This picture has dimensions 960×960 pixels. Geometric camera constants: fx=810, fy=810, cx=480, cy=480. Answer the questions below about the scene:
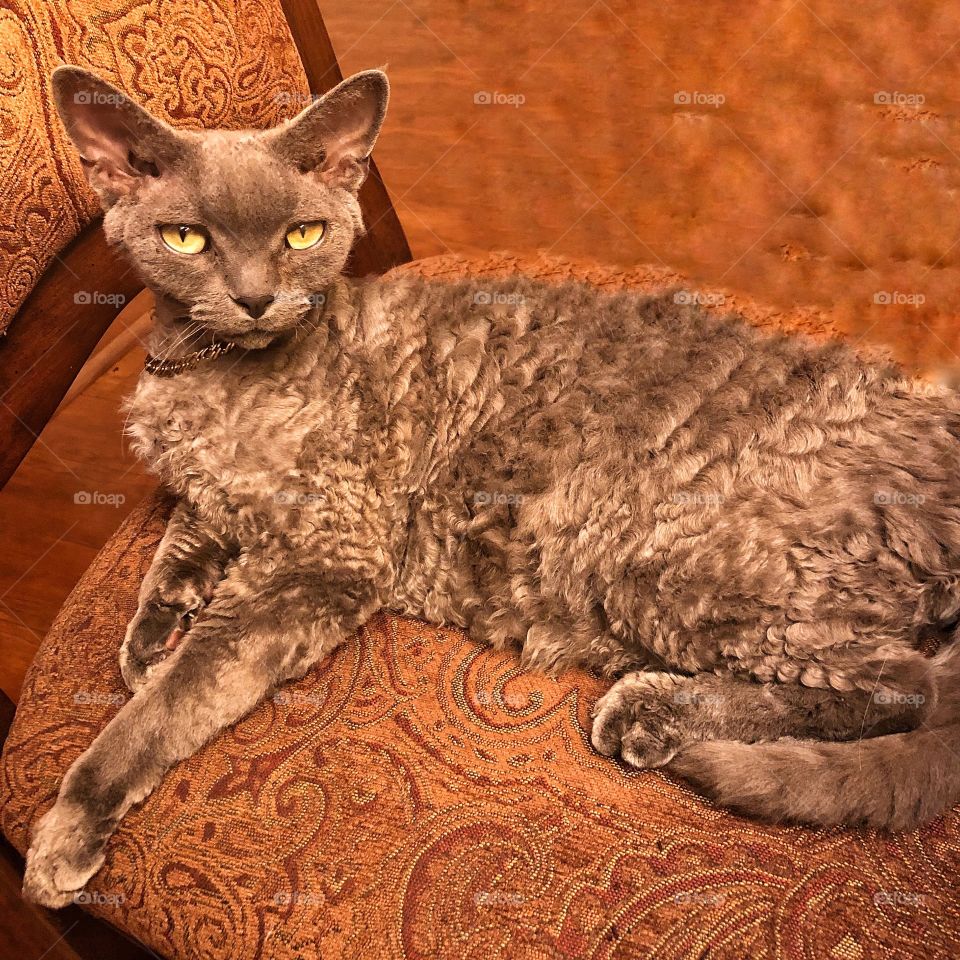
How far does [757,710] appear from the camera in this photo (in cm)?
118

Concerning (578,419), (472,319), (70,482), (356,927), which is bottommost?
(70,482)

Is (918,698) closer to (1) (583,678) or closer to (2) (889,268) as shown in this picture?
(1) (583,678)

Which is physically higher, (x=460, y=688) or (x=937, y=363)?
(x=460, y=688)

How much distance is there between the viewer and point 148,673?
4.07ft

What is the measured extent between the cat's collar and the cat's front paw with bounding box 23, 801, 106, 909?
26.1 inches

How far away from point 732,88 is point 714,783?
4.95ft

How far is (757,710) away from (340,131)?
1076 mm

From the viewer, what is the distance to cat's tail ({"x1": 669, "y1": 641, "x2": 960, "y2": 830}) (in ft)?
3.36

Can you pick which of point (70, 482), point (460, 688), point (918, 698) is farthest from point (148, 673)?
point (70, 482)
